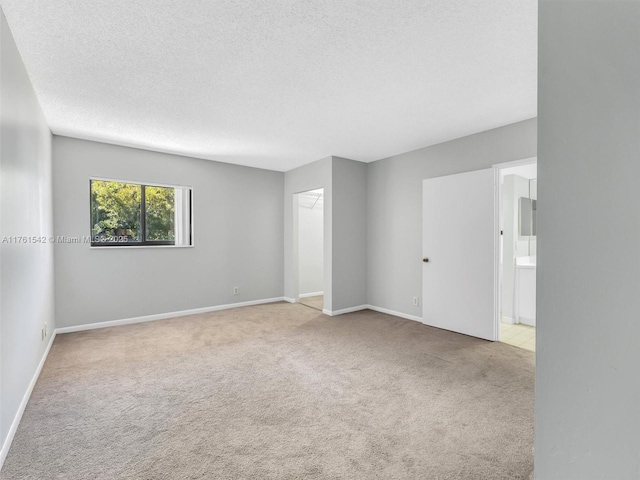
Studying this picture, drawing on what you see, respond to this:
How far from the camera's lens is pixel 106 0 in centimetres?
174

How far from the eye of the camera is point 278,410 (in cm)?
226

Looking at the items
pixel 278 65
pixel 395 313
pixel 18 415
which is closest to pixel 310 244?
pixel 395 313

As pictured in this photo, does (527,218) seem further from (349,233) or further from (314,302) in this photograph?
(314,302)

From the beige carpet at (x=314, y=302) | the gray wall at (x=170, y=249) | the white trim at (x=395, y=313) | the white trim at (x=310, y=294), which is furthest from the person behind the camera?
the white trim at (x=310, y=294)

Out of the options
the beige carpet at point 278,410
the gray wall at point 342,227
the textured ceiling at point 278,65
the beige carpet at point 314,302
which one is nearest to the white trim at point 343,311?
the gray wall at point 342,227

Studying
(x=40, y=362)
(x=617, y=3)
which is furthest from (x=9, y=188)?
(x=617, y=3)

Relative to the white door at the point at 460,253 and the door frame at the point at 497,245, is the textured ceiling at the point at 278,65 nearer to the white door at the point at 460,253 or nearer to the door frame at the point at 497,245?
the door frame at the point at 497,245

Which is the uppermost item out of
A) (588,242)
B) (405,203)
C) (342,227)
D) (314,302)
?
(405,203)

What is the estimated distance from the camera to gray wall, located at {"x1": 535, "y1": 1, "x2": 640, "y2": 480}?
25.5 inches

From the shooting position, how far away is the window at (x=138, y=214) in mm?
4418

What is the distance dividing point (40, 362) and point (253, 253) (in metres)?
3.24

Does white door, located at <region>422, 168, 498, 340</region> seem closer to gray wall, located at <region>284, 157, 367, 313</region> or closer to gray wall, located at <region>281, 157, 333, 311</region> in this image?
gray wall, located at <region>284, 157, 367, 313</region>

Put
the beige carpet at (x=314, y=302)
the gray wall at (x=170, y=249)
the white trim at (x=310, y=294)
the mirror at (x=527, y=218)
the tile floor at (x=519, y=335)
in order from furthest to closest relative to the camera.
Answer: the white trim at (x=310, y=294) < the beige carpet at (x=314, y=302) < the mirror at (x=527, y=218) < the gray wall at (x=170, y=249) < the tile floor at (x=519, y=335)

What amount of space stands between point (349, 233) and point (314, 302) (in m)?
1.66
